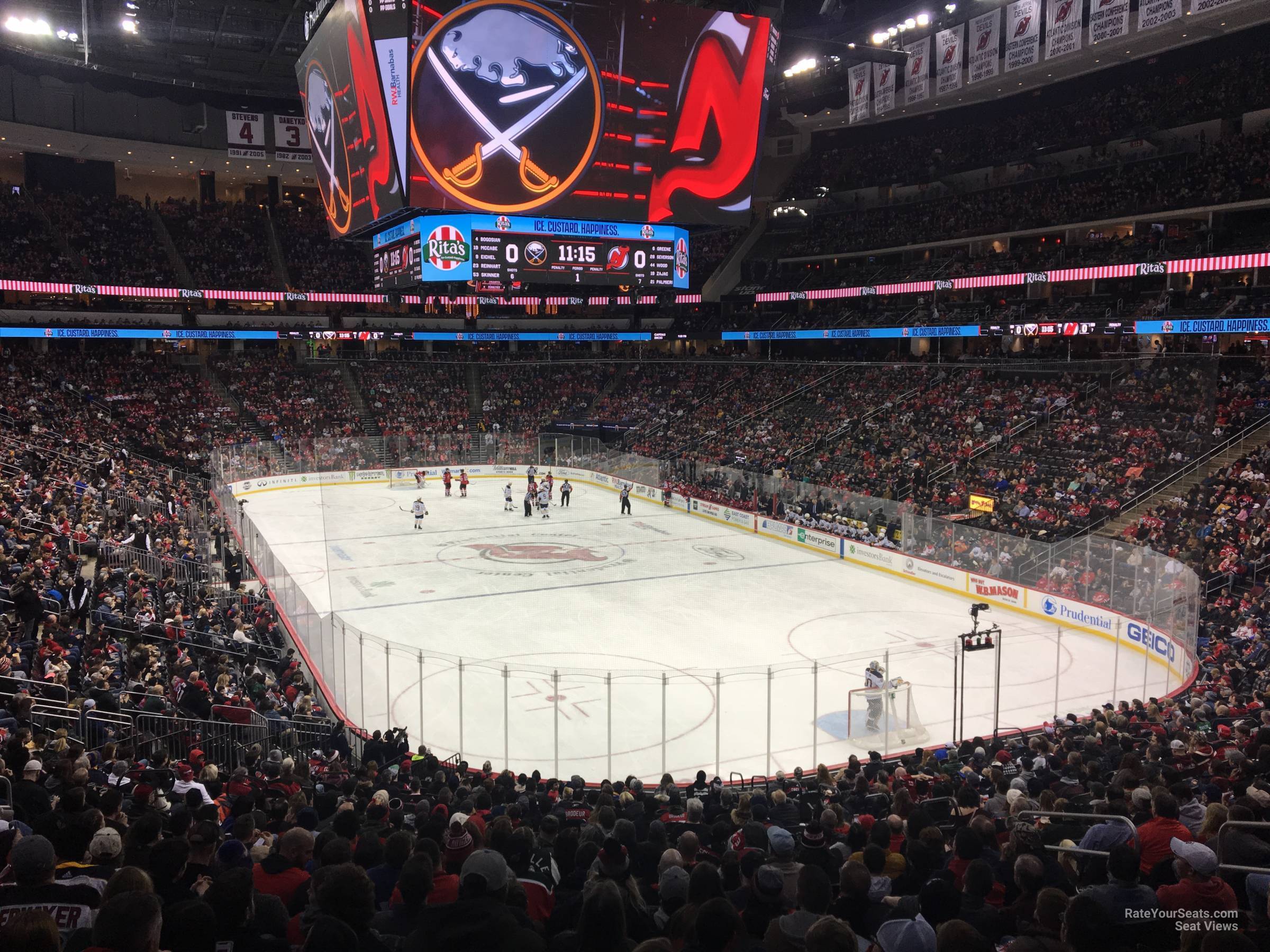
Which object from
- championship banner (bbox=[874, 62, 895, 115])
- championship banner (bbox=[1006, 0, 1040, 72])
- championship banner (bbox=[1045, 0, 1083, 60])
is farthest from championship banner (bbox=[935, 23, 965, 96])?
championship banner (bbox=[1045, 0, 1083, 60])

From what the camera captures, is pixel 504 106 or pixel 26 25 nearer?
pixel 504 106

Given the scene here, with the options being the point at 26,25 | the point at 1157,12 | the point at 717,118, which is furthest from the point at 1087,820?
the point at 26,25

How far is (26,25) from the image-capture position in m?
30.5

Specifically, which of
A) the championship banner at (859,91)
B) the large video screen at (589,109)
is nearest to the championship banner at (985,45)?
the championship banner at (859,91)

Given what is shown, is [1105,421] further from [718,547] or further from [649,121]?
[649,121]

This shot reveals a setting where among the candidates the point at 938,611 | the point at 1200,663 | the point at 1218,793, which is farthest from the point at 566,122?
the point at 1218,793

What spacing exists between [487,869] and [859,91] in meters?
33.0

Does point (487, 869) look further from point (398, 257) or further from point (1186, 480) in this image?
point (1186, 480)

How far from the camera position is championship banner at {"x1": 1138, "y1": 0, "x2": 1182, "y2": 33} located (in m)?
21.5

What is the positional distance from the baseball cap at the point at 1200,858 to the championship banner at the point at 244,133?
180 feet

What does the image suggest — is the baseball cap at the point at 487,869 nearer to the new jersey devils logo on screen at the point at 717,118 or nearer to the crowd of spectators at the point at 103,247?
the new jersey devils logo on screen at the point at 717,118

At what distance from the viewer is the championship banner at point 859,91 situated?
31.6 m

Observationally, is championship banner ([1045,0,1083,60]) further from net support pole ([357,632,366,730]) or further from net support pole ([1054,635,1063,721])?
net support pole ([357,632,366,730])

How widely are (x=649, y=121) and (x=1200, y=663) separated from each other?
17.1 meters
